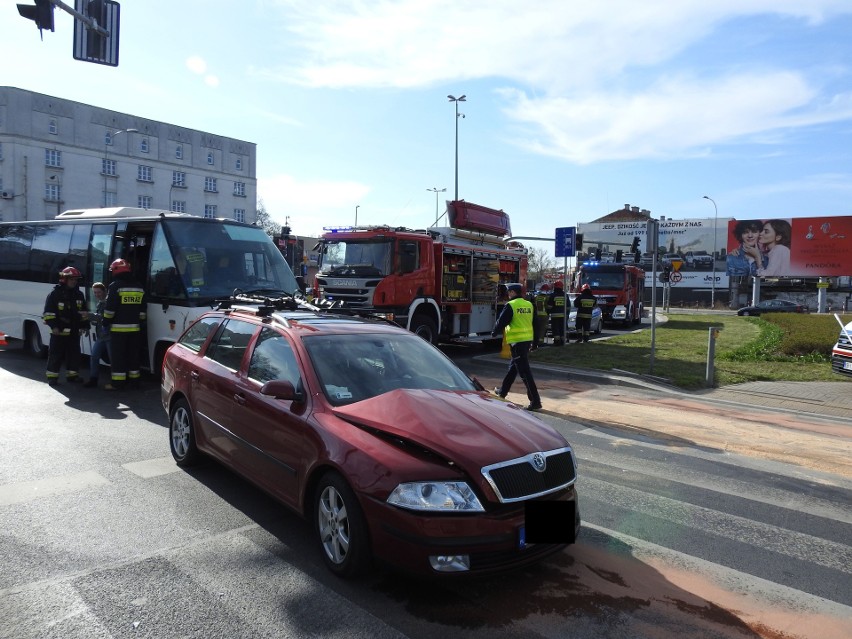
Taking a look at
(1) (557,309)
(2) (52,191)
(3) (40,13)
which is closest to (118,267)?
(3) (40,13)

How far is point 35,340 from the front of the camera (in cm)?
1236

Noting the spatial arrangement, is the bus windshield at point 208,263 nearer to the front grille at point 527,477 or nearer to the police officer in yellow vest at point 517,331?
the police officer in yellow vest at point 517,331

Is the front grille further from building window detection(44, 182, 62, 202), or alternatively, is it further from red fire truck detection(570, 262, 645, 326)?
building window detection(44, 182, 62, 202)

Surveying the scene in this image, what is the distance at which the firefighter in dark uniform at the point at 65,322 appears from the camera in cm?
970

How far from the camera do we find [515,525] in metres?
3.36

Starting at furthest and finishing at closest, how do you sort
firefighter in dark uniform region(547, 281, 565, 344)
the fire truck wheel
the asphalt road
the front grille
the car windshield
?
firefighter in dark uniform region(547, 281, 565, 344), the fire truck wheel, the car windshield, the front grille, the asphalt road

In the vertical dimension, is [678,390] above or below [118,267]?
below

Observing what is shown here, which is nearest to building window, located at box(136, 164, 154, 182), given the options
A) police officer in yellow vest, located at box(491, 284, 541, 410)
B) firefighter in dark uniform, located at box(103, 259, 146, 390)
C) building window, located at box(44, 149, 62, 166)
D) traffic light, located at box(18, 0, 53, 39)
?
building window, located at box(44, 149, 62, 166)

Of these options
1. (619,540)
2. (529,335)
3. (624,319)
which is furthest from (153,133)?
(619,540)

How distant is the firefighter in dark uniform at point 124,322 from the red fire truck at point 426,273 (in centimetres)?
362

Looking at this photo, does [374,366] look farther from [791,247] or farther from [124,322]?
[791,247]

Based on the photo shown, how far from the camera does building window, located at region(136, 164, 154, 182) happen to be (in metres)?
68.4

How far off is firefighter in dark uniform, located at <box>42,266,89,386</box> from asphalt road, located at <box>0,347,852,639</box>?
3913mm

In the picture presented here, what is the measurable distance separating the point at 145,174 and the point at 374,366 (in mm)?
73007
